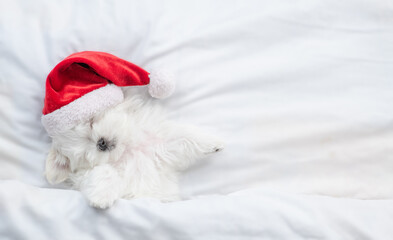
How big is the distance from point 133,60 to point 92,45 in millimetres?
148

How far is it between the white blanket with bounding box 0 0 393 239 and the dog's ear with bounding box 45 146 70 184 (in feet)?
0.14

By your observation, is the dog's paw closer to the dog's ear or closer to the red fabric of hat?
the dog's ear

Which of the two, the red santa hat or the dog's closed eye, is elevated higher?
the red santa hat

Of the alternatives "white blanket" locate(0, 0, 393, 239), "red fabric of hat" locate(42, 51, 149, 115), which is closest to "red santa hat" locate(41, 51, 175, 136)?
"red fabric of hat" locate(42, 51, 149, 115)

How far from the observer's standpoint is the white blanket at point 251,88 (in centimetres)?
108

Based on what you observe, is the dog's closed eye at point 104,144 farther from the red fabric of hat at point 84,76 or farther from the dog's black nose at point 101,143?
the red fabric of hat at point 84,76

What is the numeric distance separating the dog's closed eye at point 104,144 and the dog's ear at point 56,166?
0.14m

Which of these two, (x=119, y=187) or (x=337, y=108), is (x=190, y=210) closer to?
(x=119, y=187)

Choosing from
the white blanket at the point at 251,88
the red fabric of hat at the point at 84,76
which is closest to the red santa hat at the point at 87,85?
the red fabric of hat at the point at 84,76

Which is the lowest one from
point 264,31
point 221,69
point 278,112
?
point 278,112

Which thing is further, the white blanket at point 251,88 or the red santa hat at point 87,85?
the white blanket at point 251,88

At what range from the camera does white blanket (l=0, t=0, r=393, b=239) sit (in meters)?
1.08

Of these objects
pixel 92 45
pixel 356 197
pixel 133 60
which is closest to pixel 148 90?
pixel 133 60

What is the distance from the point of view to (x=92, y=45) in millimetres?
1146
